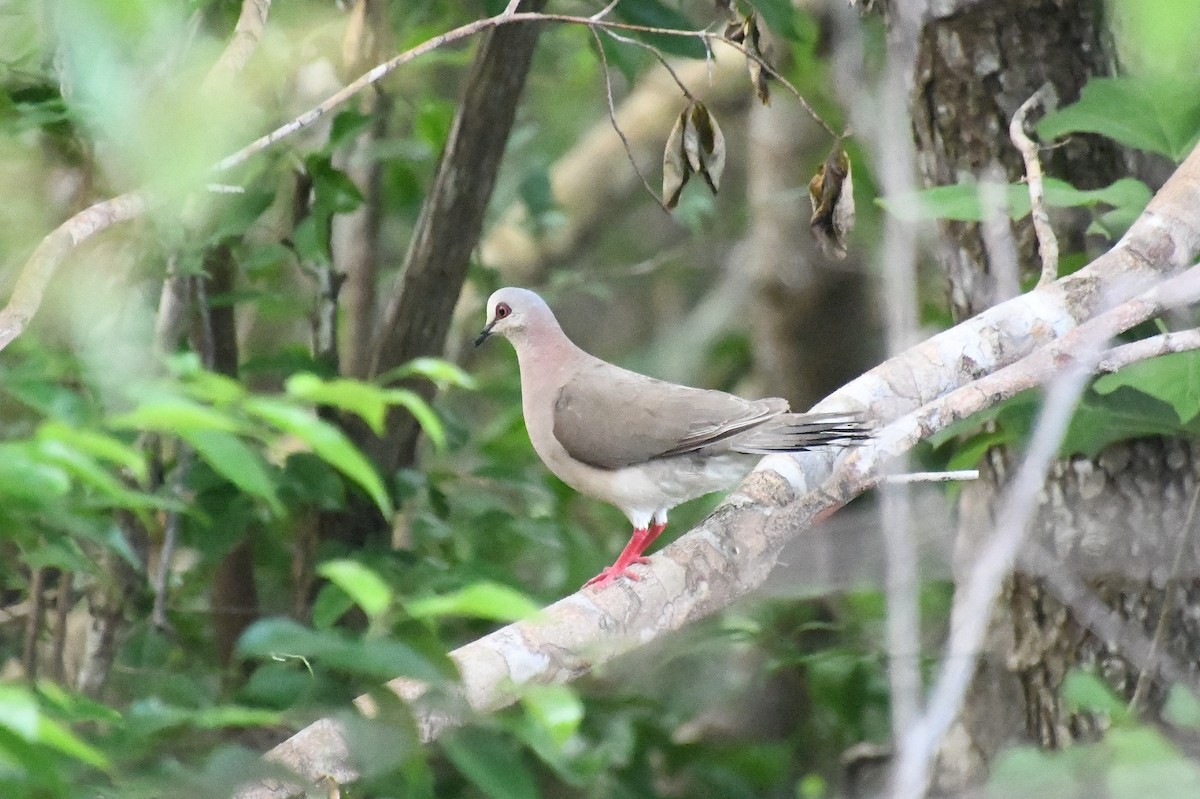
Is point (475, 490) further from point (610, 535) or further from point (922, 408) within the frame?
point (922, 408)

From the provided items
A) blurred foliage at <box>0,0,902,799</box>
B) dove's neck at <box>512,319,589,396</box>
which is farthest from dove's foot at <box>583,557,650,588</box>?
dove's neck at <box>512,319,589,396</box>

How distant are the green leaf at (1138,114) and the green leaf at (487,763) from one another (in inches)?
93.0

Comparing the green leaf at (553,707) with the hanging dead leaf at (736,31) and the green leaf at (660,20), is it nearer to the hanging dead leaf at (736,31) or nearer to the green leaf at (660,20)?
the hanging dead leaf at (736,31)

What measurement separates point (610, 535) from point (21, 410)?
2575mm

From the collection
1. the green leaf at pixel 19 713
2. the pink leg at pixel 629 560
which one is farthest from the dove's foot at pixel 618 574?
the green leaf at pixel 19 713

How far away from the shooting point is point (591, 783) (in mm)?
3248

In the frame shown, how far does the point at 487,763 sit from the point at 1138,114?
2546 mm

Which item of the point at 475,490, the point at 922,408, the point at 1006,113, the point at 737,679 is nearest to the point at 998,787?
the point at 922,408

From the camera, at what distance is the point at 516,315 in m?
4.07

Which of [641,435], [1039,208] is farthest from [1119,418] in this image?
[641,435]

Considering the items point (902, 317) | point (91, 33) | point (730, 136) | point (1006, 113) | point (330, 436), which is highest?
point (730, 136)

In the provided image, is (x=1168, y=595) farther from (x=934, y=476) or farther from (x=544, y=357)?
(x=544, y=357)

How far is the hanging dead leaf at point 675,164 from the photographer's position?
2805mm

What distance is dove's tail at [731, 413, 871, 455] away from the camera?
2.94 metres
